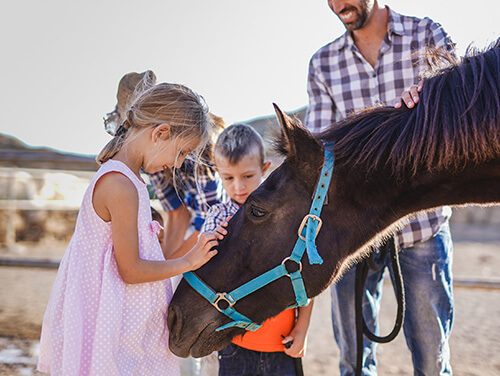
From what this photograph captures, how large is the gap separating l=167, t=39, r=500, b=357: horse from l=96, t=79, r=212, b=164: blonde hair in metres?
0.40

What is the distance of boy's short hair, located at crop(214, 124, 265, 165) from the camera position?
205cm

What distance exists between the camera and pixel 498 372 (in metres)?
3.42

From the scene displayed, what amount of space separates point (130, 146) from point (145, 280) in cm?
55

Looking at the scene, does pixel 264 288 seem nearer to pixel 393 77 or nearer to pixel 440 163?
pixel 440 163

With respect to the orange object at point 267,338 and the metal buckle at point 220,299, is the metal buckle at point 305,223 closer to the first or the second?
the metal buckle at point 220,299

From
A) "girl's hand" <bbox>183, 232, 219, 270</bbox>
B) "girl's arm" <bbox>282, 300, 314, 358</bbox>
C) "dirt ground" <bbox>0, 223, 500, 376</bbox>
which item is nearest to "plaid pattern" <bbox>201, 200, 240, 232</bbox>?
"girl's hand" <bbox>183, 232, 219, 270</bbox>

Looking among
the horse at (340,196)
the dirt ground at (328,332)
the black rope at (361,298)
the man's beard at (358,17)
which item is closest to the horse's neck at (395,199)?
the horse at (340,196)

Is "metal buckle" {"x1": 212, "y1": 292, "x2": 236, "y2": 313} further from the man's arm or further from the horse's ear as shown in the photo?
the man's arm

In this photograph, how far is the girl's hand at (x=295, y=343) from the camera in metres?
1.84

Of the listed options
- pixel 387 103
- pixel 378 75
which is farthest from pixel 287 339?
pixel 378 75

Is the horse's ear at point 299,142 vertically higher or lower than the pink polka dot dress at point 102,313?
higher

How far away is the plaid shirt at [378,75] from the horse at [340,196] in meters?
0.51

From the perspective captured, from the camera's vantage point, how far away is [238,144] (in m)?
2.07

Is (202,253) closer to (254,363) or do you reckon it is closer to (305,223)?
(305,223)
